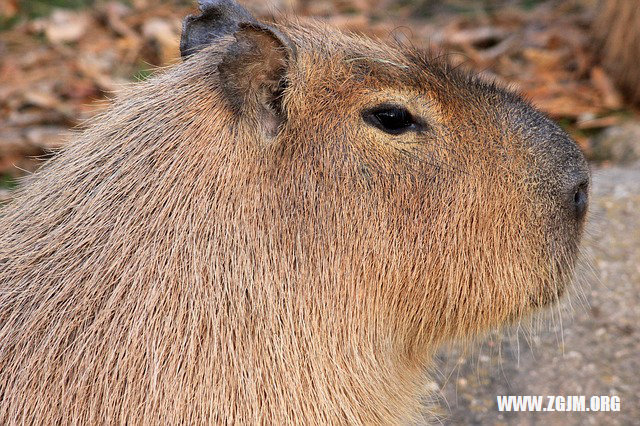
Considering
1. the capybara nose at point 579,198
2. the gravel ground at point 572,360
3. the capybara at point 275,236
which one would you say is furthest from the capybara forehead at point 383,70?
the gravel ground at point 572,360

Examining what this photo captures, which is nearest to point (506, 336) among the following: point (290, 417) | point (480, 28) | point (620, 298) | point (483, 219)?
point (620, 298)

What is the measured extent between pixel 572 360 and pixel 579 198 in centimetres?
126

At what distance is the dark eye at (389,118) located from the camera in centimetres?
247

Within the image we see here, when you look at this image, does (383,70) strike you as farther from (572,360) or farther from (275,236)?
(572,360)

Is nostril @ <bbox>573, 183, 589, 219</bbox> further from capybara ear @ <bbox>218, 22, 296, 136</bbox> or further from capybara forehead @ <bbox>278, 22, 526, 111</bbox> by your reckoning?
capybara ear @ <bbox>218, 22, 296, 136</bbox>

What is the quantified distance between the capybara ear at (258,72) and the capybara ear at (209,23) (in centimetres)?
40

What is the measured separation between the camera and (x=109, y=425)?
7.32 feet

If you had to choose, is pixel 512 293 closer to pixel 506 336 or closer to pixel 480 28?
pixel 506 336

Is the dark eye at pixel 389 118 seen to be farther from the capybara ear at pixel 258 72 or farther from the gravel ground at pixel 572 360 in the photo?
the gravel ground at pixel 572 360

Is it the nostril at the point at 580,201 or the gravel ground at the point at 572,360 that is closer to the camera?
the nostril at the point at 580,201

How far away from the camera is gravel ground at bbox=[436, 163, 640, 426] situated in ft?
11.3

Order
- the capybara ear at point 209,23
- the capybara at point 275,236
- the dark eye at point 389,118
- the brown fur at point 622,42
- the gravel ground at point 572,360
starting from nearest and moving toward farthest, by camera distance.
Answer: the capybara at point 275,236 → the dark eye at point 389,118 → the capybara ear at point 209,23 → the gravel ground at point 572,360 → the brown fur at point 622,42

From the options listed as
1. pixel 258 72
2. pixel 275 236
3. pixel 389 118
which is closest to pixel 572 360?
pixel 389 118

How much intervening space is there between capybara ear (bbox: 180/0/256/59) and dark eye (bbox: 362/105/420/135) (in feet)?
1.90
